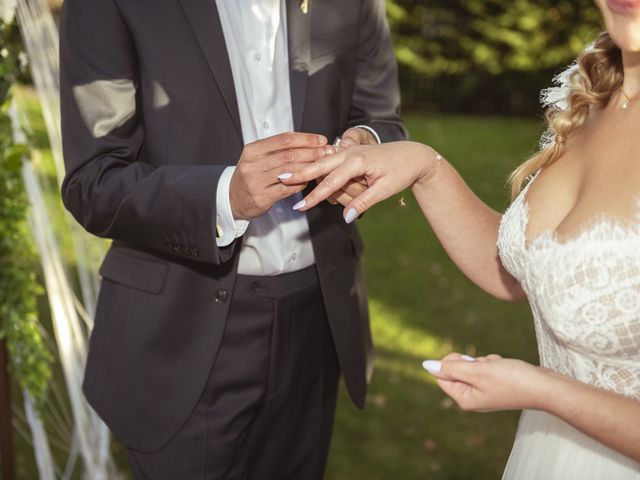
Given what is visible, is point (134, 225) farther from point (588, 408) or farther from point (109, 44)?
point (588, 408)

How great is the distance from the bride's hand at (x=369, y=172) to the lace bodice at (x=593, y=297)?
349 millimetres

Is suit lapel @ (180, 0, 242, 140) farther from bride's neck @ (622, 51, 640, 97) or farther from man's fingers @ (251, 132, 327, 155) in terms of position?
bride's neck @ (622, 51, 640, 97)

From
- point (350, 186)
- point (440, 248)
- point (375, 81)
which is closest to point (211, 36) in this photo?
point (350, 186)

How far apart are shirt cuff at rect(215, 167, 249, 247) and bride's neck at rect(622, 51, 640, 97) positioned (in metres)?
0.97

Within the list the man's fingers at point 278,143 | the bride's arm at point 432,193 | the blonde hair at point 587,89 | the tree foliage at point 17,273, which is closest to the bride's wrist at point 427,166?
the bride's arm at point 432,193

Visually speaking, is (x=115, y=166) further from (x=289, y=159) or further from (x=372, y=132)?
(x=372, y=132)

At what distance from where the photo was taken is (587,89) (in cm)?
194

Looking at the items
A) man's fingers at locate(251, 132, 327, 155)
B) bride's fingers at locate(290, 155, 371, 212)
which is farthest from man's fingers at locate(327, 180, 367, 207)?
man's fingers at locate(251, 132, 327, 155)

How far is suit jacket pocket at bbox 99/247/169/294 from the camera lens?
229cm

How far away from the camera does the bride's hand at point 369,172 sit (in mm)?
1911

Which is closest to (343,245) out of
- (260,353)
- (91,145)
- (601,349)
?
(260,353)

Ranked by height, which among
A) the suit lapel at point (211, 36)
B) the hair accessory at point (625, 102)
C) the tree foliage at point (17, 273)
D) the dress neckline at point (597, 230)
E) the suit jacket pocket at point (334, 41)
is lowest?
the tree foliage at point (17, 273)

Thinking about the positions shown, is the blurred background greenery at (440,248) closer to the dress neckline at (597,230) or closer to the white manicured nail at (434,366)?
the dress neckline at (597,230)

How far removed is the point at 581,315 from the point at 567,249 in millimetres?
144
